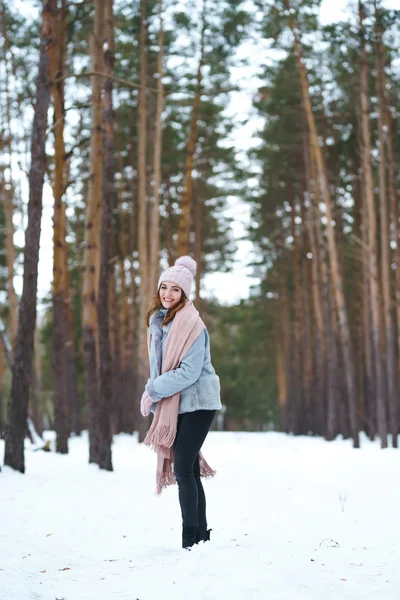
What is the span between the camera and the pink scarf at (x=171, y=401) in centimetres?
452

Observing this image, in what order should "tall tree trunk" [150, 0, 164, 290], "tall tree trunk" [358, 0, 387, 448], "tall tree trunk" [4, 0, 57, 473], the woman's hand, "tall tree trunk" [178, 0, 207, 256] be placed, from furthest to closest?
"tall tree trunk" [178, 0, 207, 256] < "tall tree trunk" [150, 0, 164, 290] < "tall tree trunk" [358, 0, 387, 448] < "tall tree trunk" [4, 0, 57, 473] < the woman's hand

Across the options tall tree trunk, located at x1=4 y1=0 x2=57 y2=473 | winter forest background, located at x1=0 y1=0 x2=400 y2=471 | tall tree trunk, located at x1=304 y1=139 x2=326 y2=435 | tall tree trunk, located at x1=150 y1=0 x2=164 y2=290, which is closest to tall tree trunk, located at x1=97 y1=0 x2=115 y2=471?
winter forest background, located at x1=0 y1=0 x2=400 y2=471

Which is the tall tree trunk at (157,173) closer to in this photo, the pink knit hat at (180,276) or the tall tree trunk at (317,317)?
the tall tree trunk at (317,317)

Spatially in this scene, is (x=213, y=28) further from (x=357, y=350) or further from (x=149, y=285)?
(x=357, y=350)

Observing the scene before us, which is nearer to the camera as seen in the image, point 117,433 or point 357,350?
point 117,433

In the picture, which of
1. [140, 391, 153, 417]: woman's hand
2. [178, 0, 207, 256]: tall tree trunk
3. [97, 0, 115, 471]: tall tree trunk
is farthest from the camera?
[178, 0, 207, 256]: tall tree trunk

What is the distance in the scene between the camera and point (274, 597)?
367cm

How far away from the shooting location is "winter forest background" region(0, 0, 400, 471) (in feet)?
35.6

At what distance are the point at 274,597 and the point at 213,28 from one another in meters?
15.0

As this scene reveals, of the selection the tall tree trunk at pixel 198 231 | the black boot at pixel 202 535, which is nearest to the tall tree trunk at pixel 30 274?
the black boot at pixel 202 535

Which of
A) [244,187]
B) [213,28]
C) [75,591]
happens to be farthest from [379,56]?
[75,591]

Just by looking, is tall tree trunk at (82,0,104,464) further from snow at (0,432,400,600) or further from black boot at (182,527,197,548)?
black boot at (182,527,197,548)

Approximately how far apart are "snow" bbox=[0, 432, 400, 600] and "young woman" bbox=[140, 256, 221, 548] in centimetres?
38

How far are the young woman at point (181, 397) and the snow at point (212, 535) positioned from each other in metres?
0.38
